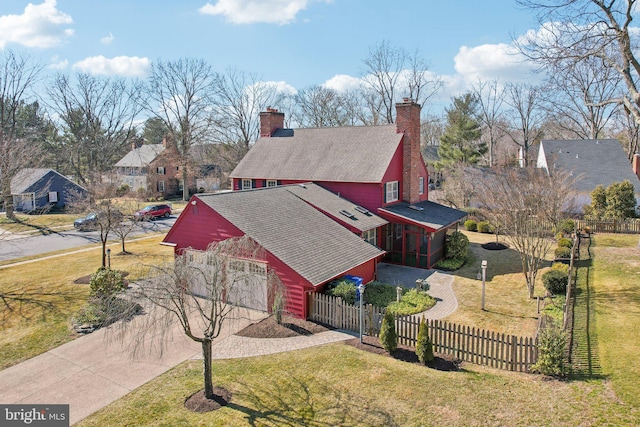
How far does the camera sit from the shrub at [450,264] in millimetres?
22825

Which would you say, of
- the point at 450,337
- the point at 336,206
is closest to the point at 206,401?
the point at 450,337

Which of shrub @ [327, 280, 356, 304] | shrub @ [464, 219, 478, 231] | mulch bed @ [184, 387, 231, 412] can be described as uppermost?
shrub @ [464, 219, 478, 231]

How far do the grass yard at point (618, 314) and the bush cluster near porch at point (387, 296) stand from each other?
6.05 meters

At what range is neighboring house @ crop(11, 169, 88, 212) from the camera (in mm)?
43000

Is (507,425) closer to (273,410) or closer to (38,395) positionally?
(273,410)

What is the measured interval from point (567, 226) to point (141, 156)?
55.5 m

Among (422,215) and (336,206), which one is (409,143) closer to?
(422,215)

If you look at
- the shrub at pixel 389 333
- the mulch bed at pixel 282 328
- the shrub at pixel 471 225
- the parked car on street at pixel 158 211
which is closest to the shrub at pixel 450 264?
the shrub at pixel 471 225

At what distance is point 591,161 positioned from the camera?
39.0 meters

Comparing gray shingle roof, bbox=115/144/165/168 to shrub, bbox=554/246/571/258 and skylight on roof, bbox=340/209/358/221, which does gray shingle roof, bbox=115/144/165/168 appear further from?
shrub, bbox=554/246/571/258

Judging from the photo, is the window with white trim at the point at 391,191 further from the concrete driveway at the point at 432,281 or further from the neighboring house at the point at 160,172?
the neighboring house at the point at 160,172

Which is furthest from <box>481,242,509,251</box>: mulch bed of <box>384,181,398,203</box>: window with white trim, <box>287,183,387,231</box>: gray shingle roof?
<box>287,183,387,231</box>: gray shingle roof

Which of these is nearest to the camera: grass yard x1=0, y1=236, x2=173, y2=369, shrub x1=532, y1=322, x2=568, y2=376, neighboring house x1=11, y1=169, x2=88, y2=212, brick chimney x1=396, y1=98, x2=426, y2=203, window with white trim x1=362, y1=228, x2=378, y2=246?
shrub x1=532, y1=322, x2=568, y2=376

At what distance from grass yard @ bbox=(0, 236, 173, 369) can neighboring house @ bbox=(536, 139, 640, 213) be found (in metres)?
34.6
